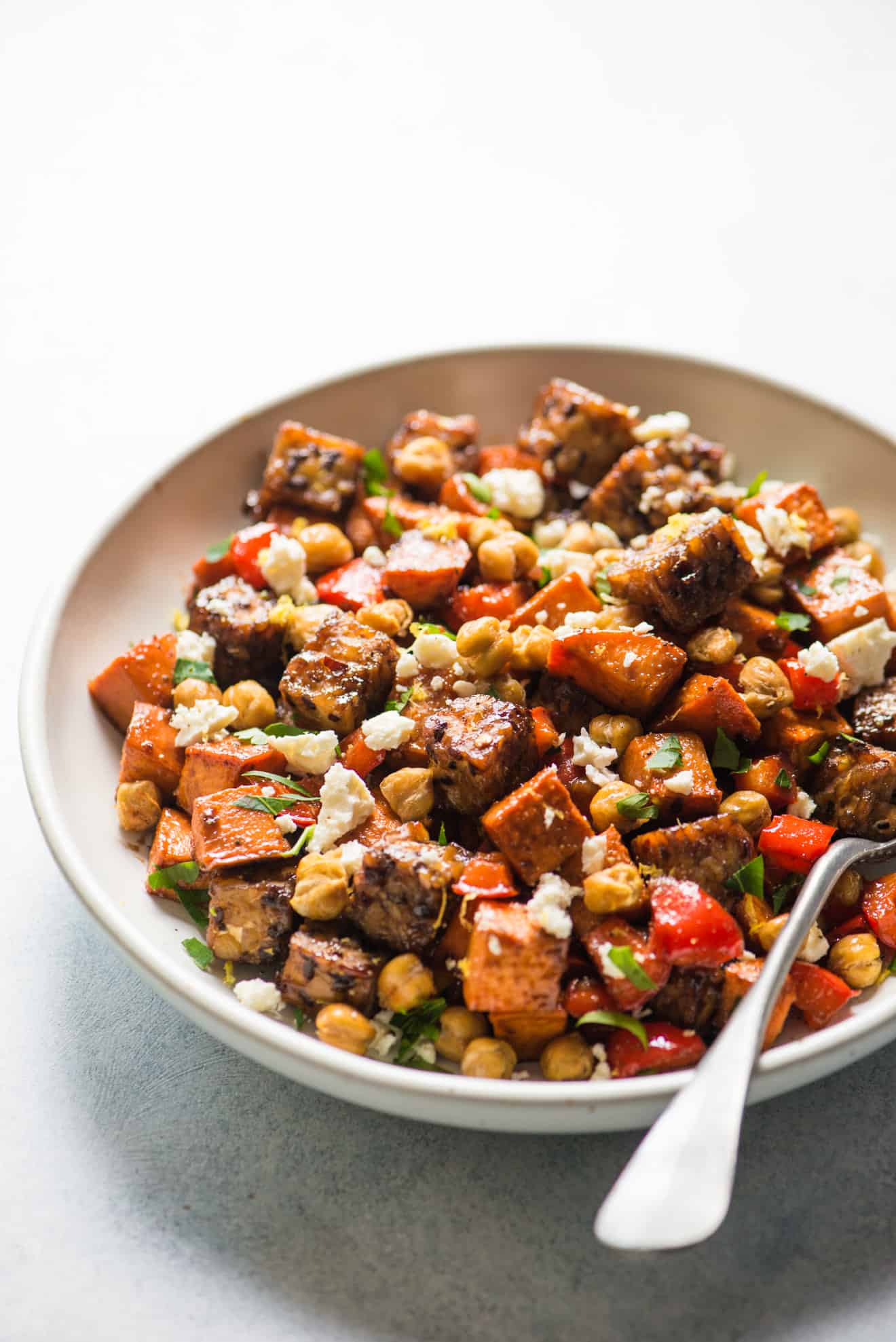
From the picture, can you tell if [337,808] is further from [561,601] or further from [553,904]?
[561,601]

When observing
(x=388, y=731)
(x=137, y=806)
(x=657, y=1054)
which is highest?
(x=388, y=731)

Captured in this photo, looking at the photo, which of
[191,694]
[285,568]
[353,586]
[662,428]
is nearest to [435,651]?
[353,586]

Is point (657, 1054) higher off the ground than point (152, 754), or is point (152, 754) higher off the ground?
point (657, 1054)

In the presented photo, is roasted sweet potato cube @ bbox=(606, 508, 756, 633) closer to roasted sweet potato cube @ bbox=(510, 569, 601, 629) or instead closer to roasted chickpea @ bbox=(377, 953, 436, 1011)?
roasted sweet potato cube @ bbox=(510, 569, 601, 629)

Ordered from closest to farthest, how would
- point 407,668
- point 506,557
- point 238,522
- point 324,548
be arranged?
point 407,668, point 506,557, point 324,548, point 238,522

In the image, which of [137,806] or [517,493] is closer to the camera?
[137,806]

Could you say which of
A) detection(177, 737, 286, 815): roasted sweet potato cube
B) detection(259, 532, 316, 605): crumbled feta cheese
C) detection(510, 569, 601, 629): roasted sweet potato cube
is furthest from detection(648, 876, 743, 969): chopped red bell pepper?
detection(259, 532, 316, 605): crumbled feta cheese

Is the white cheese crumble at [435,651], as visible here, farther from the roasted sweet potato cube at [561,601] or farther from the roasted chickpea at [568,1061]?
the roasted chickpea at [568,1061]

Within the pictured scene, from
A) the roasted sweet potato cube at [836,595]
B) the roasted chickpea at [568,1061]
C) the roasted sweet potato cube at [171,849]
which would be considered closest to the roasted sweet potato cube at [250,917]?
the roasted sweet potato cube at [171,849]
